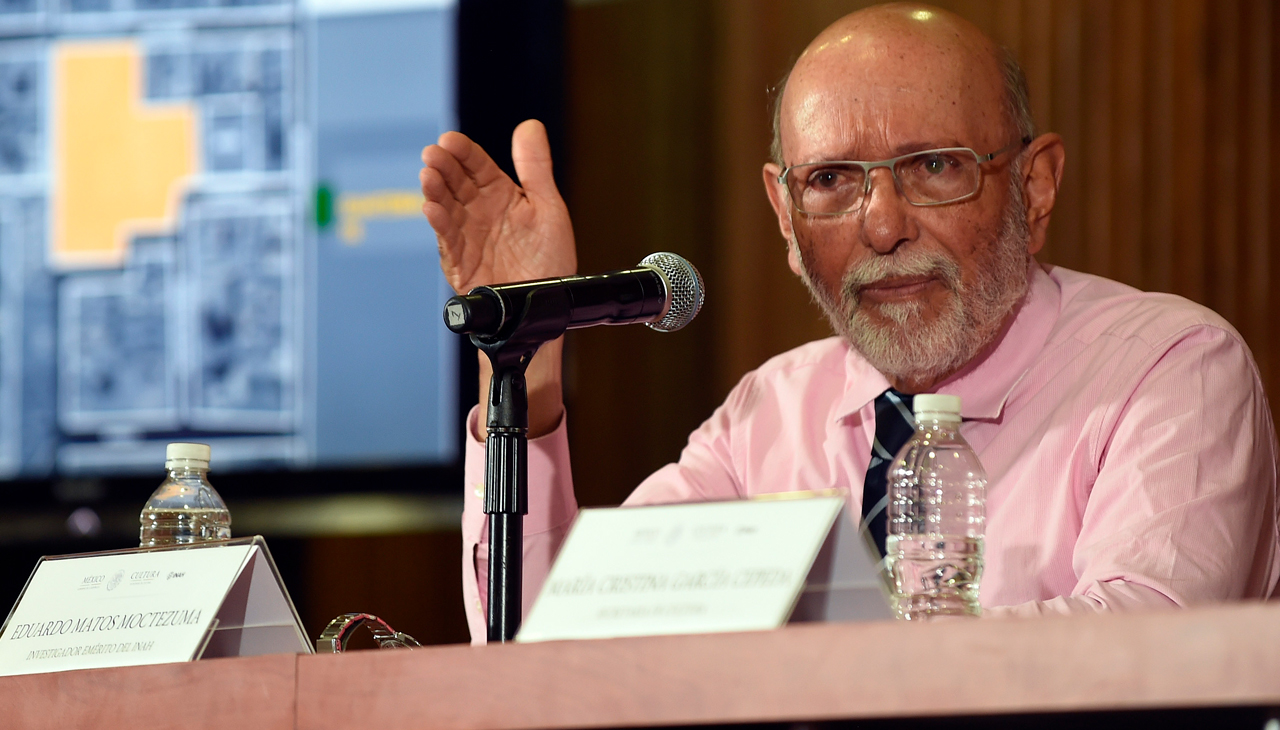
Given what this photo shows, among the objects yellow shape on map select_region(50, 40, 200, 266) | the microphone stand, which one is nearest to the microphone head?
the microphone stand

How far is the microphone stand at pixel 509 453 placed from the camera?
1.05 meters

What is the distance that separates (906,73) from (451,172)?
59cm

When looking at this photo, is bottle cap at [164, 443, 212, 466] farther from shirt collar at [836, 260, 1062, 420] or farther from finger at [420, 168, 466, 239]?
shirt collar at [836, 260, 1062, 420]

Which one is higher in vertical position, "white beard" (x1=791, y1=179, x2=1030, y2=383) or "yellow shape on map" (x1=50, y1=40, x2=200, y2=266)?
"yellow shape on map" (x1=50, y1=40, x2=200, y2=266)

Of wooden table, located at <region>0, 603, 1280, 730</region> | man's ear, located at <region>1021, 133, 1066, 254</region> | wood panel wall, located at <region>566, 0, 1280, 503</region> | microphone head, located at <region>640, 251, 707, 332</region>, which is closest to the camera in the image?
wooden table, located at <region>0, 603, 1280, 730</region>

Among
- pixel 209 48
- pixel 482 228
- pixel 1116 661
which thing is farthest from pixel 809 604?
pixel 209 48

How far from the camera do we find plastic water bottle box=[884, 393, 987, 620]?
1119mm

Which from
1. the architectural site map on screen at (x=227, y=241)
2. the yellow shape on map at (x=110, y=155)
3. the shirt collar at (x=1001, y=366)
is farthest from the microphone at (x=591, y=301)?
the yellow shape on map at (x=110, y=155)

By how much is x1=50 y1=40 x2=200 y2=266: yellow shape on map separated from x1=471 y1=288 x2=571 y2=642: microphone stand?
2.04 meters

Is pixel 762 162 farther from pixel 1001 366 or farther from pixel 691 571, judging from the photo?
pixel 691 571

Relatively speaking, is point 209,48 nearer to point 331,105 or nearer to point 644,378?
point 331,105

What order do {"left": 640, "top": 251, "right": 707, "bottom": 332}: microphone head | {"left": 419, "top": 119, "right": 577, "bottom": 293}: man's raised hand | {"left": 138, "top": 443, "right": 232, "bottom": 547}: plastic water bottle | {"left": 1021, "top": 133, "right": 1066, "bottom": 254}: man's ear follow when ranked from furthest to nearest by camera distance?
{"left": 1021, "top": 133, "right": 1066, "bottom": 254}: man's ear → {"left": 419, "top": 119, "right": 577, "bottom": 293}: man's raised hand → {"left": 138, "top": 443, "right": 232, "bottom": 547}: plastic water bottle → {"left": 640, "top": 251, "right": 707, "bottom": 332}: microphone head

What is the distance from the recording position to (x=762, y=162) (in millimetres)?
3127

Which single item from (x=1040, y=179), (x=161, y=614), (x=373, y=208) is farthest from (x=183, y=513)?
(x=373, y=208)
